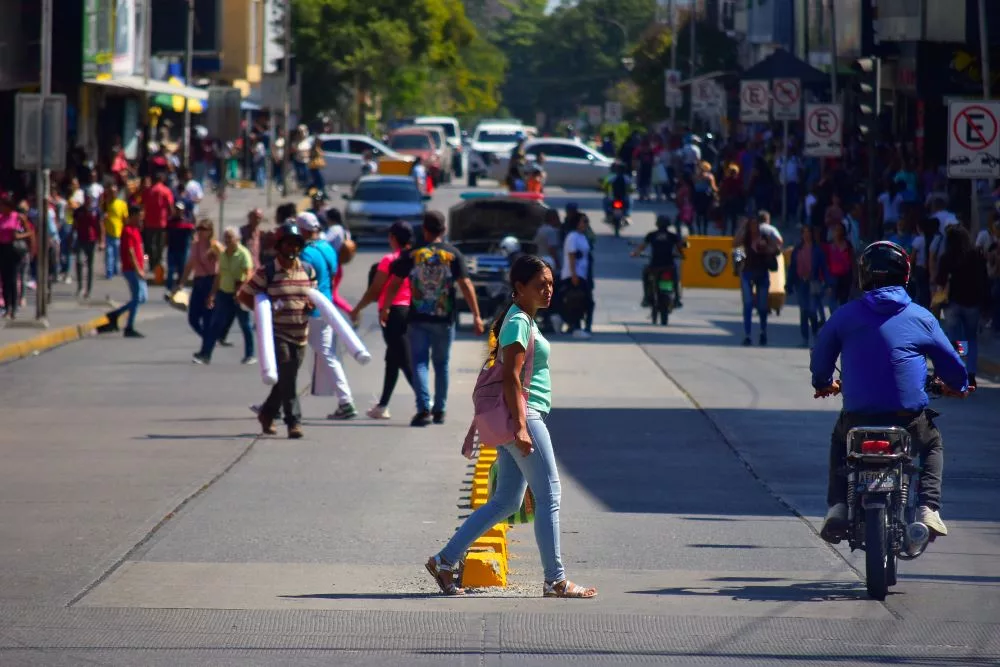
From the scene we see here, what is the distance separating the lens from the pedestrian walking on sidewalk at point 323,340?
16109mm

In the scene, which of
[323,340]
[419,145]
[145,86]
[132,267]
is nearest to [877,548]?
[323,340]

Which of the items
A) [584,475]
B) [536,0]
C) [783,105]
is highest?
[536,0]

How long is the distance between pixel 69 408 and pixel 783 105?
74.5 feet

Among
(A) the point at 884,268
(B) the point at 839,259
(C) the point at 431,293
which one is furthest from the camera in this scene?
(B) the point at 839,259

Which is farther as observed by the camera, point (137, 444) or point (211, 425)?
point (211, 425)

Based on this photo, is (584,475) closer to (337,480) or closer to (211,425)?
(337,480)

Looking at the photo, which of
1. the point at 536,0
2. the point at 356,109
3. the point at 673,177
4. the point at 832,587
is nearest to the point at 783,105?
the point at 673,177

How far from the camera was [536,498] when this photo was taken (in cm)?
884

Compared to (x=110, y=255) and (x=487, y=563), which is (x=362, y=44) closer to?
(x=110, y=255)

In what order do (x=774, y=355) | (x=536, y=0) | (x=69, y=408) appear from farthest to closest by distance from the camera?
(x=536, y=0), (x=774, y=355), (x=69, y=408)

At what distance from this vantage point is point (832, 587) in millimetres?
9469

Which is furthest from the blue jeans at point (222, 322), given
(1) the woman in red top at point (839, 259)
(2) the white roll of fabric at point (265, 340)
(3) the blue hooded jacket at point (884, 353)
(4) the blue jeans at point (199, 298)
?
(3) the blue hooded jacket at point (884, 353)

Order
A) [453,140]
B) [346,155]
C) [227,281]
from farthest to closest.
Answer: [453,140] < [346,155] < [227,281]

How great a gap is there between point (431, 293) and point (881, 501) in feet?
24.3
